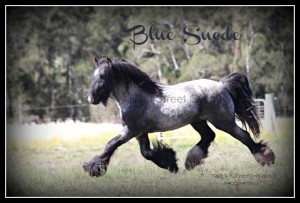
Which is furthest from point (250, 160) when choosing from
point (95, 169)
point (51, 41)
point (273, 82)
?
point (51, 41)

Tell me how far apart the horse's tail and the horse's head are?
1.85 m

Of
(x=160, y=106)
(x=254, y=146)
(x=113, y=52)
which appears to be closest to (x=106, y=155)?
(x=160, y=106)

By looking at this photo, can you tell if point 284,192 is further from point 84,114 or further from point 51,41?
point 51,41

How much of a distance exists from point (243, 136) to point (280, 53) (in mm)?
12720

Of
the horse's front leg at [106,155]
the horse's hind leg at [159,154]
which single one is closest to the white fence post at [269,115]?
the horse's hind leg at [159,154]

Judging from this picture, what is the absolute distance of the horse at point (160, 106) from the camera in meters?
6.77

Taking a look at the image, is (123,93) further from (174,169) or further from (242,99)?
(242,99)

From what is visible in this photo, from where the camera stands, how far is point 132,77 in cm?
702

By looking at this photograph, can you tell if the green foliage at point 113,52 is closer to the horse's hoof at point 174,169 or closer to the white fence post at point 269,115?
the white fence post at point 269,115

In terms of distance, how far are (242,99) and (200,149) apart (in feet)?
3.32

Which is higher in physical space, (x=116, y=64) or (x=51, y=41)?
(x=51, y=41)

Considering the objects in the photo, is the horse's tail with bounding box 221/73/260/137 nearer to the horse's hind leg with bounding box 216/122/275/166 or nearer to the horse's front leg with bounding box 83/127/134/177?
the horse's hind leg with bounding box 216/122/275/166

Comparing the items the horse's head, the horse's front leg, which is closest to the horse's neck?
the horse's head

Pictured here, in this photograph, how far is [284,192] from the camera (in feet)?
22.2
